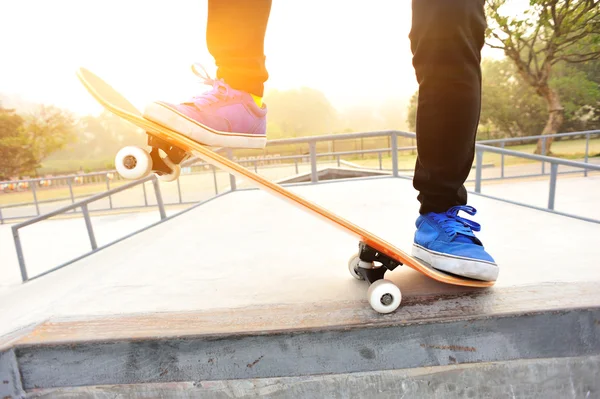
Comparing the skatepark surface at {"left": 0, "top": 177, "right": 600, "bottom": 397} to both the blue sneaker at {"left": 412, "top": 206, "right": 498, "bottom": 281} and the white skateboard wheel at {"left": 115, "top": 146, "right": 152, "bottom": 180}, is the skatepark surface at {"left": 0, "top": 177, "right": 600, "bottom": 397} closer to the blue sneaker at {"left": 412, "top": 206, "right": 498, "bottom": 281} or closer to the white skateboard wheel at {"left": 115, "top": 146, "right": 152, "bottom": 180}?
the blue sneaker at {"left": 412, "top": 206, "right": 498, "bottom": 281}

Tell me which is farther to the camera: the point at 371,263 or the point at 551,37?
the point at 551,37

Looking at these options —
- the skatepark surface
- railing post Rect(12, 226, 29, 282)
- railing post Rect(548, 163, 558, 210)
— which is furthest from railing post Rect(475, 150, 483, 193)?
railing post Rect(12, 226, 29, 282)

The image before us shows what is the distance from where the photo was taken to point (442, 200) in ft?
3.28

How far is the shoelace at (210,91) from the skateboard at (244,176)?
0.54 ft

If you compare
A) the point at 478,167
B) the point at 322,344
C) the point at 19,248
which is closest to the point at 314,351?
the point at 322,344

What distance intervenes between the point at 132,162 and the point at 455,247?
1.07 metres

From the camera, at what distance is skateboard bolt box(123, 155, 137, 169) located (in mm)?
1093

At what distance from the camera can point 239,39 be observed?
1.17 m

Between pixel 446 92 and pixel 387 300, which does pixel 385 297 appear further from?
pixel 446 92

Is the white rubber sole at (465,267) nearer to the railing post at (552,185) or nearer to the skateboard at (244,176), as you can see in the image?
the skateboard at (244,176)

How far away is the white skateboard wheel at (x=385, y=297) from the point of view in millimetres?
894

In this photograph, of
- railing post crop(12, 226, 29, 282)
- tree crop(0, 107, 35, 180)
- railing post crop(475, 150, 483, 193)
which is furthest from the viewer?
tree crop(0, 107, 35, 180)

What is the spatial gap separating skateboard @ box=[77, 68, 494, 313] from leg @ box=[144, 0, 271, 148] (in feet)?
0.18

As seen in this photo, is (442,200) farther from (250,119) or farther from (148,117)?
(148,117)
